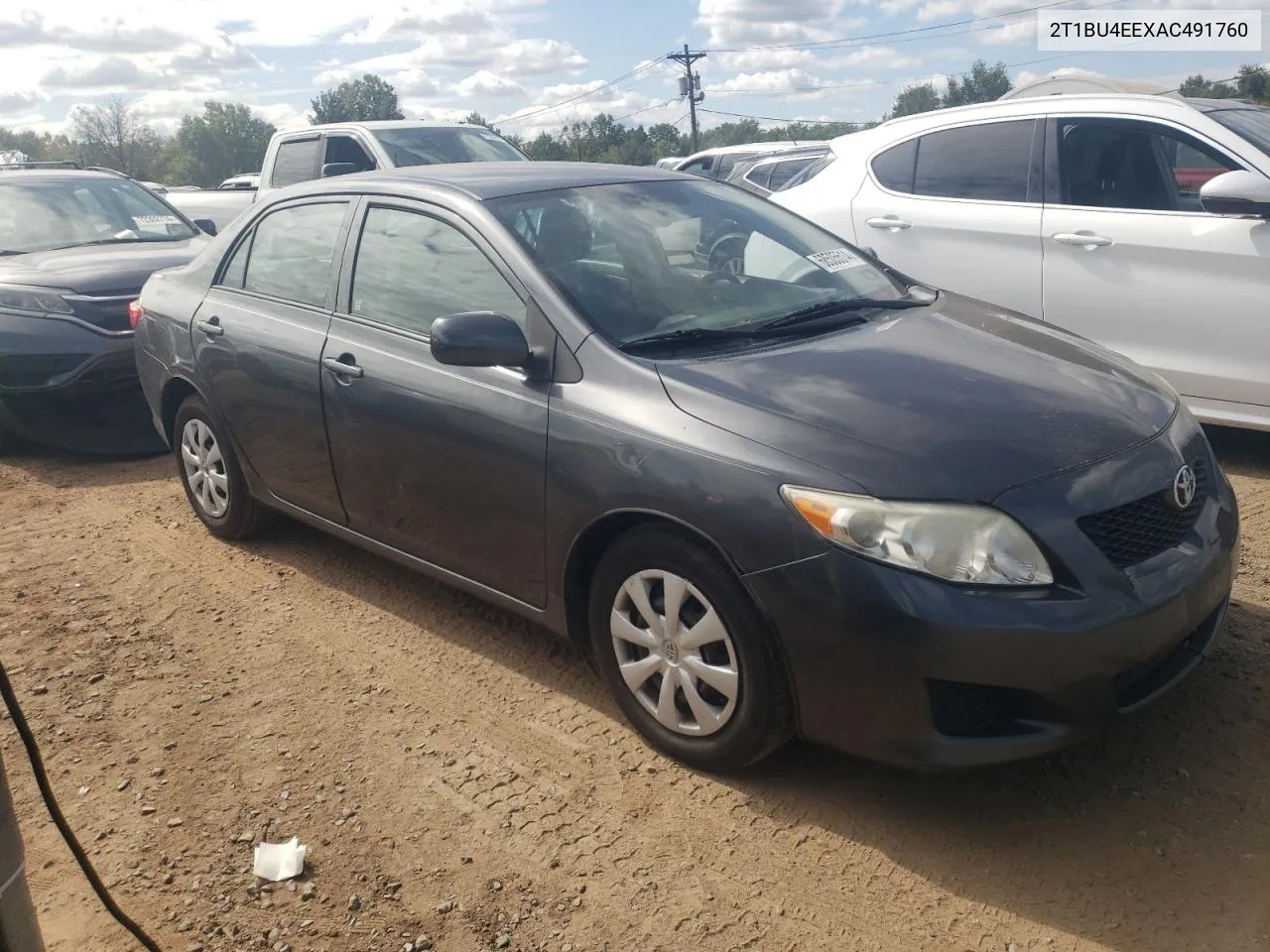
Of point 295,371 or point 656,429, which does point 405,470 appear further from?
point 656,429

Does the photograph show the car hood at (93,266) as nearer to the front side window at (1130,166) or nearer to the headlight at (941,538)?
the front side window at (1130,166)

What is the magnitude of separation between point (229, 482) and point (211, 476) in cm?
19

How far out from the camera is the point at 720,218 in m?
4.18

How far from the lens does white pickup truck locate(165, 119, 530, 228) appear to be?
9820mm

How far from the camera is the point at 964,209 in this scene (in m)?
6.08

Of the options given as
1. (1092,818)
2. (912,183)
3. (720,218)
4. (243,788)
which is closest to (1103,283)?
(912,183)

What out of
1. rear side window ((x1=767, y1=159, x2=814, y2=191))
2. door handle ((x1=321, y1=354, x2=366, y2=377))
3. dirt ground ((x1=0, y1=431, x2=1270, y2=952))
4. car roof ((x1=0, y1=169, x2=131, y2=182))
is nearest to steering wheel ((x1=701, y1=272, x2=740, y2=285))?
door handle ((x1=321, y1=354, x2=366, y2=377))

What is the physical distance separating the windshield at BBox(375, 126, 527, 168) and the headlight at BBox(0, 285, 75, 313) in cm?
355

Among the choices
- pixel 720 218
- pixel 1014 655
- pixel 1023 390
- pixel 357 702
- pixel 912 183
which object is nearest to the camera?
pixel 1014 655

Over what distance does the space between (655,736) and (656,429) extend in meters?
0.90

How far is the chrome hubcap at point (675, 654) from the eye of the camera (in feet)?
9.74

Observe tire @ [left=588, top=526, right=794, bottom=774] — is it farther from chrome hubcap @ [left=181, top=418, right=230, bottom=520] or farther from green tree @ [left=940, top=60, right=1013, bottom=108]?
green tree @ [left=940, top=60, right=1013, bottom=108]

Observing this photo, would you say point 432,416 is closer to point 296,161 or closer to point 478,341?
point 478,341

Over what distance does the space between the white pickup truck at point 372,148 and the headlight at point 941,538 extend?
293 inches
